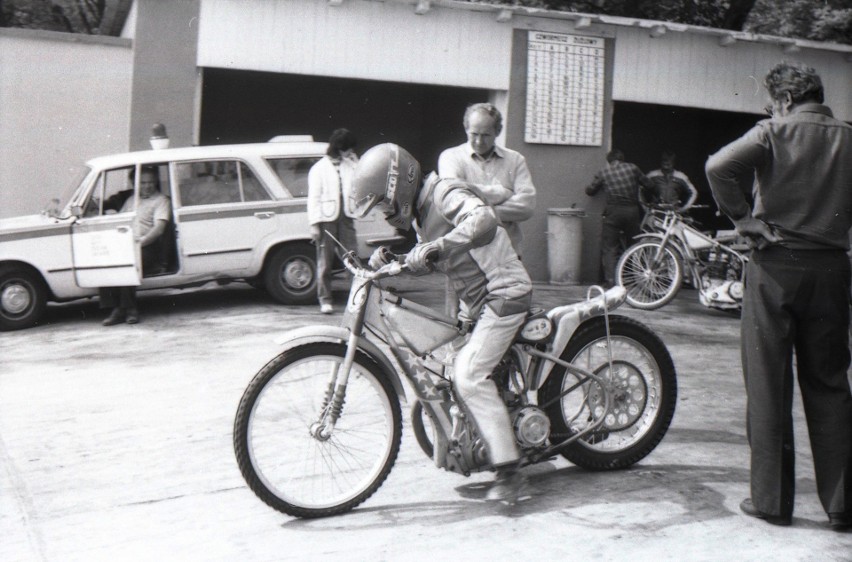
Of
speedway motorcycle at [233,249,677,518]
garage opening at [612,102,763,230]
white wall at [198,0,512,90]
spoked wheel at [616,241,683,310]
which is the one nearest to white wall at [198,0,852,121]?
white wall at [198,0,512,90]

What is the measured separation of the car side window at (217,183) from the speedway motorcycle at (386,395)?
6081 mm

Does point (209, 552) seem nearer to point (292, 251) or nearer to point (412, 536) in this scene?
point (412, 536)

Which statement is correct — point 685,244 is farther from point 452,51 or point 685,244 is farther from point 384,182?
point 384,182

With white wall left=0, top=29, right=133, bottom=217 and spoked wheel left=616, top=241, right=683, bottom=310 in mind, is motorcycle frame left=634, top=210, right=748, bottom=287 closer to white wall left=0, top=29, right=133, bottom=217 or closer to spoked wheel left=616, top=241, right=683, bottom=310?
spoked wheel left=616, top=241, right=683, bottom=310

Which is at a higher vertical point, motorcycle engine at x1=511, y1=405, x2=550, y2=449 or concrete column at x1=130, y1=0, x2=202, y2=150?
concrete column at x1=130, y1=0, x2=202, y2=150

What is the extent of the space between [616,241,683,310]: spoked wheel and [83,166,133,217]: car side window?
216 inches

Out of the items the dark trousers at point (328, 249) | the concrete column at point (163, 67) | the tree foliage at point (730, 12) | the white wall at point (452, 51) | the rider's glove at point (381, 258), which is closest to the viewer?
the rider's glove at point (381, 258)

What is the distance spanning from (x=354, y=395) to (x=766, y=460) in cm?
188

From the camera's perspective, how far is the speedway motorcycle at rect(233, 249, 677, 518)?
174 inches

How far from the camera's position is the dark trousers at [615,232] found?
1272cm

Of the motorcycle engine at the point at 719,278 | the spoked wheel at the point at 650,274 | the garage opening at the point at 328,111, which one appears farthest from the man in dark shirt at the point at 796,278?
the garage opening at the point at 328,111

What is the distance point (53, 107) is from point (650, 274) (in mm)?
7420

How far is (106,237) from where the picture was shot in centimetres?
984

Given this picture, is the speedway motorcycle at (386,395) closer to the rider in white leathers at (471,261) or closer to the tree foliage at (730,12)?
the rider in white leathers at (471,261)
